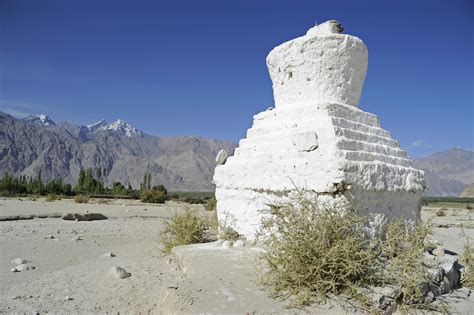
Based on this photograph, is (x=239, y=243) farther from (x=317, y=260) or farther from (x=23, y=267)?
(x=23, y=267)

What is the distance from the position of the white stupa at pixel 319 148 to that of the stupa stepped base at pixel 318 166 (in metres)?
0.02

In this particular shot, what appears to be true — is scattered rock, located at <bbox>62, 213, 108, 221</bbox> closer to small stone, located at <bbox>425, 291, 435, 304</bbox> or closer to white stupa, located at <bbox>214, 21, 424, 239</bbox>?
white stupa, located at <bbox>214, 21, 424, 239</bbox>

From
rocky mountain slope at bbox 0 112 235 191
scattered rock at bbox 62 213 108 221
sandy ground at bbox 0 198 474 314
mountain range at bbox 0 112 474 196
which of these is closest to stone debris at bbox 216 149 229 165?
sandy ground at bbox 0 198 474 314

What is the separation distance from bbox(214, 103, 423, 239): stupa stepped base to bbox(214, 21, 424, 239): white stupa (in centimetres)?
2

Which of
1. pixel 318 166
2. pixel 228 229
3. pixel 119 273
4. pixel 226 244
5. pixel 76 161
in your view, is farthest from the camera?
pixel 76 161

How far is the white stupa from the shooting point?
6.00 meters

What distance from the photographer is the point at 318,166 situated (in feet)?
19.5

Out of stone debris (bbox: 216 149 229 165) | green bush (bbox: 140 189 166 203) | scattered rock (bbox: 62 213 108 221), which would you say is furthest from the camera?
green bush (bbox: 140 189 166 203)

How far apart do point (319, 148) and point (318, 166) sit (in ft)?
1.44

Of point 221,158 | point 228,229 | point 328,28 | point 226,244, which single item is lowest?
point 226,244

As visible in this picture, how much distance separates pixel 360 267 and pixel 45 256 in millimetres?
6295

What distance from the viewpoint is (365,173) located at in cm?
600

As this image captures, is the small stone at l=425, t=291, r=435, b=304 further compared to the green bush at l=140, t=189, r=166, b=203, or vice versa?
the green bush at l=140, t=189, r=166, b=203

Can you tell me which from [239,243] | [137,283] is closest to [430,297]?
[239,243]
